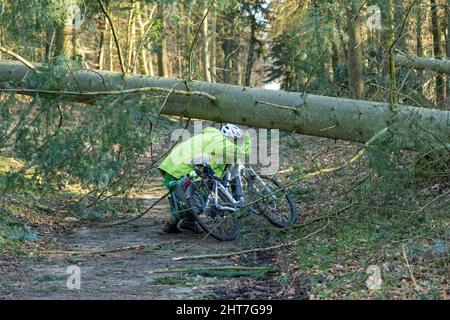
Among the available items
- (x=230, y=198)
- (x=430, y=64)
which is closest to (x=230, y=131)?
(x=230, y=198)

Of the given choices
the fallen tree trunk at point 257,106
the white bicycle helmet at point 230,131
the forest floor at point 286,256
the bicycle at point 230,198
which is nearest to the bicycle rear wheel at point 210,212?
the bicycle at point 230,198

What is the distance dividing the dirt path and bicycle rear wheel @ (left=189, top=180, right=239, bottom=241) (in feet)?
0.52

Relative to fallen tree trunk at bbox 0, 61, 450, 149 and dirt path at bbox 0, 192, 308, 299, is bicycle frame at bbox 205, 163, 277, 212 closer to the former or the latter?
dirt path at bbox 0, 192, 308, 299

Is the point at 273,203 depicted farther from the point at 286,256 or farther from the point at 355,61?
the point at 355,61

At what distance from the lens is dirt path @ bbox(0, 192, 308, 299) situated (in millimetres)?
6797

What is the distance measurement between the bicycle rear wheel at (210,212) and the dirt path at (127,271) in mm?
159

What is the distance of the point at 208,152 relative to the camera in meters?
9.88

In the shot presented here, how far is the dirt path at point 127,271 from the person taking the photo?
6.80 m

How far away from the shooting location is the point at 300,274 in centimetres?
712

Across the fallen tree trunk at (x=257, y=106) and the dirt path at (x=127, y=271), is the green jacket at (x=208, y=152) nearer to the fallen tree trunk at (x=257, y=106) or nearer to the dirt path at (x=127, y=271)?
the fallen tree trunk at (x=257, y=106)

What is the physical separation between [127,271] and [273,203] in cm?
249
